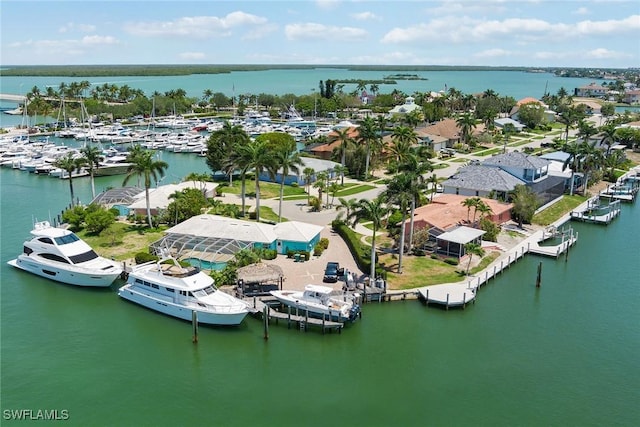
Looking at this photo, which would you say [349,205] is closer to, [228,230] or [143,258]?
[228,230]

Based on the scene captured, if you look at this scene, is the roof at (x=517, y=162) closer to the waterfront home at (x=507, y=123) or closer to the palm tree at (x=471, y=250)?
the palm tree at (x=471, y=250)

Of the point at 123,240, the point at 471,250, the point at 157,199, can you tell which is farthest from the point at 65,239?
the point at 471,250

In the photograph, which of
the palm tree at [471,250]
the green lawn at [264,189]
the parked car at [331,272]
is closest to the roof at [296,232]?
the parked car at [331,272]

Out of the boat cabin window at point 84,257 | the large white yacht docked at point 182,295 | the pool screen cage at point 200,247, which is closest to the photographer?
the large white yacht docked at point 182,295

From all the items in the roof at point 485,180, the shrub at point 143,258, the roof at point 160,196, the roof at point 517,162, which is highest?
the roof at point 517,162

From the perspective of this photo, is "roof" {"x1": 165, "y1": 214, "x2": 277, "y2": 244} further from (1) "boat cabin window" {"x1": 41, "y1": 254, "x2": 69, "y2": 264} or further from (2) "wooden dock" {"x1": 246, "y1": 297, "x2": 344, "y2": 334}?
(2) "wooden dock" {"x1": 246, "y1": 297, "x2": 344, "y2": 334}

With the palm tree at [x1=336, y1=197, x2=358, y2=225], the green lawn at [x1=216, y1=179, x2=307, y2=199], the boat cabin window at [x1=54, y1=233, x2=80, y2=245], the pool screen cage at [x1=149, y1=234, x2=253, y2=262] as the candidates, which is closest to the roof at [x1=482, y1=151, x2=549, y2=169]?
the palm tree at [x1=336, y1=197, x2=358, y2=225]

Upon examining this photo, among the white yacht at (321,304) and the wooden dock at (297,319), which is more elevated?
the white yacht at (321,304)
